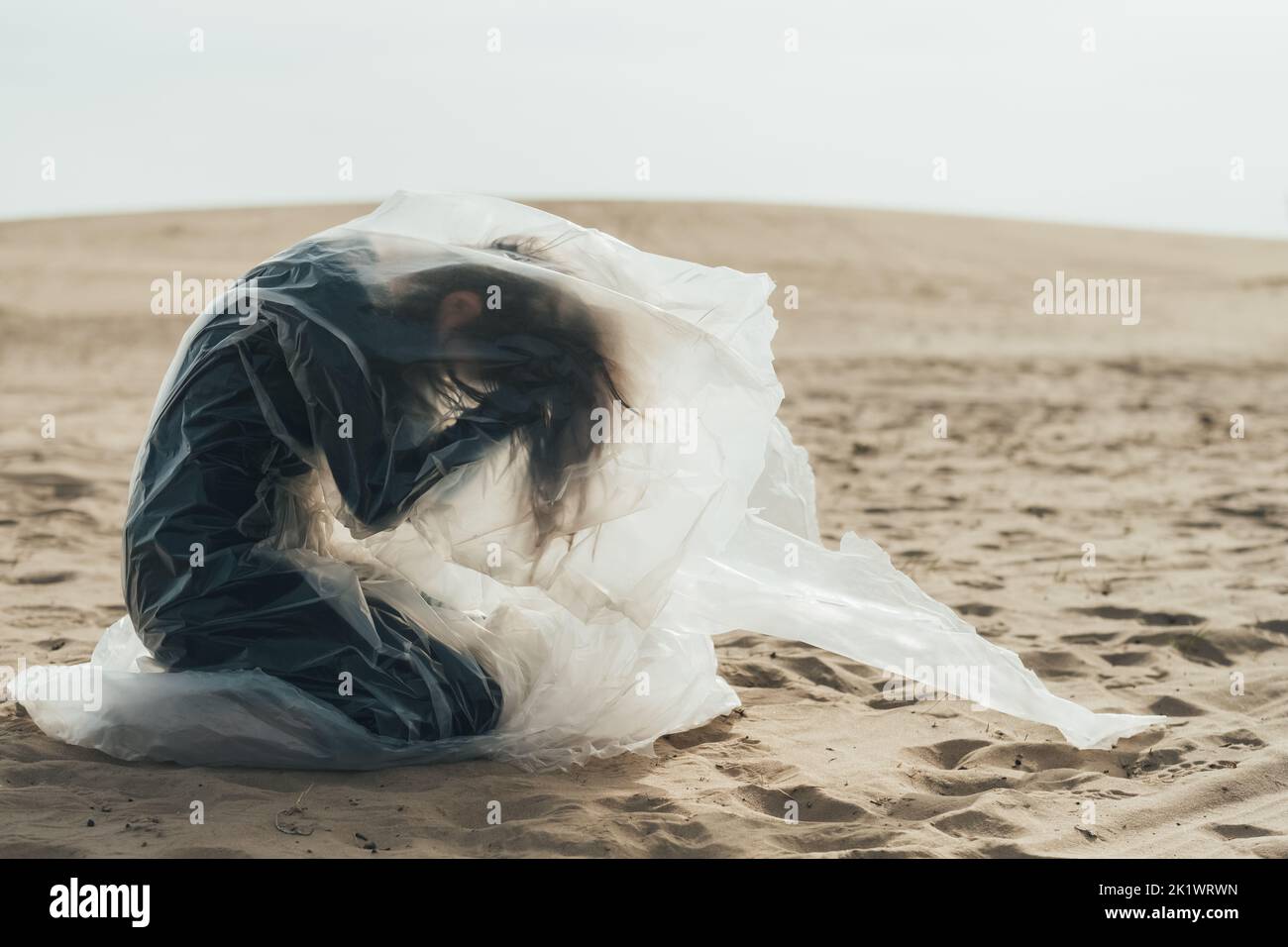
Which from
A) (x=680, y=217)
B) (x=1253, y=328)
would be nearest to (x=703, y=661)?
(x=1253, y=328)

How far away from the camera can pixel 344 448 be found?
268cm

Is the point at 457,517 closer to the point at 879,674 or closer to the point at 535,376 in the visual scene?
the point at 535,376

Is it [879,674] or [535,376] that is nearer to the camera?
[535,376]

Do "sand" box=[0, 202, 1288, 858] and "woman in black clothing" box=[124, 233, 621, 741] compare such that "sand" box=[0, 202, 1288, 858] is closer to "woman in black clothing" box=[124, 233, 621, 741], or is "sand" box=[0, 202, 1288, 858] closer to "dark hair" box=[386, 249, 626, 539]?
"woman in black clothing" box=[124, 233, 621, 741]

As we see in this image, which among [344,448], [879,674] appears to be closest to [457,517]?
[344,448]

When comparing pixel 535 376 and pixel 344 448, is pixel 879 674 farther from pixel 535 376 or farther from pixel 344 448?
pixel 344 448

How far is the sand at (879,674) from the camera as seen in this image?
2.54 m

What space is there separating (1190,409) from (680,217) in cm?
1340

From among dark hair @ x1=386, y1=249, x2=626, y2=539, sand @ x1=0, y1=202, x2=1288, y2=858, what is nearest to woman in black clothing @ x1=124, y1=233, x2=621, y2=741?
dark hair @ x1=386, y1=249, x2=626, y2=539

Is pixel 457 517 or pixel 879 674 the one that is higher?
pixel 457 517

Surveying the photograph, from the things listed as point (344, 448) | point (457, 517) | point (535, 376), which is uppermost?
point (535, 376)

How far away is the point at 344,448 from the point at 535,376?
0.44 m

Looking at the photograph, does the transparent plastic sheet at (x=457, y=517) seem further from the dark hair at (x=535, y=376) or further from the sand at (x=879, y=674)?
the sand at (x=879, y=674)

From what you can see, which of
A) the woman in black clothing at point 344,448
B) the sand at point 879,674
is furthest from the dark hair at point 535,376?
the sand at point 879,674
